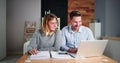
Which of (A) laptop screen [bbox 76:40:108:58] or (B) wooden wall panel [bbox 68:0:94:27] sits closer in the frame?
(A) laptop screen [bbox 76:40:108:58]

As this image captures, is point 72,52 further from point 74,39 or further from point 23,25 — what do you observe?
point 23,25

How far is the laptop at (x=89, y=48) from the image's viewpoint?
5.69ft

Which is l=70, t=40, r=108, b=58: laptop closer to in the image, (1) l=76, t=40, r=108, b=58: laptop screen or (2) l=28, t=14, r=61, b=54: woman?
(1) l=76, t=40, r=108, b=58: laptop screen

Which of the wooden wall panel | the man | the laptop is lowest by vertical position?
the laptop

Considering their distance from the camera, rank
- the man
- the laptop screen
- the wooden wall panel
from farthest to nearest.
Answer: the wooden wall panel, the man, the laptop screen

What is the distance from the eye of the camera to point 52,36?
91.9 inches

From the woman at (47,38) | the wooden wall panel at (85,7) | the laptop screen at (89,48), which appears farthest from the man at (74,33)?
the wooden wall panel at (85,7)

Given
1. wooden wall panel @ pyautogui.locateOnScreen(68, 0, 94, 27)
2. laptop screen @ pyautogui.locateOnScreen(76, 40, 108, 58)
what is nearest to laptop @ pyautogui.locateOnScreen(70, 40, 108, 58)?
laptop screen @ pyautogui.locateOnScreen(76, 40, 108, 58)

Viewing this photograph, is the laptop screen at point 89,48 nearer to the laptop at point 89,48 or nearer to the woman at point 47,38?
the laptop at point 89,48

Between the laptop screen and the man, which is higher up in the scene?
the man

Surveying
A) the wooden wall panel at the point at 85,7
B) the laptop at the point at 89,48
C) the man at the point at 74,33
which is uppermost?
the wooden wall panel at the point at 85,7

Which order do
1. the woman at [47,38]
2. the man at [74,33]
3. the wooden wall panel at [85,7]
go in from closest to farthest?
the woman at [47,38]
the man at [74,33]
the wooden wall panel at [85,7]

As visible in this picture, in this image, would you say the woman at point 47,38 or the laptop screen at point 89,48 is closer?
the laptop screen at point 89,48

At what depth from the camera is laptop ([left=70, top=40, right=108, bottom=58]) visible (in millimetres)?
1736
